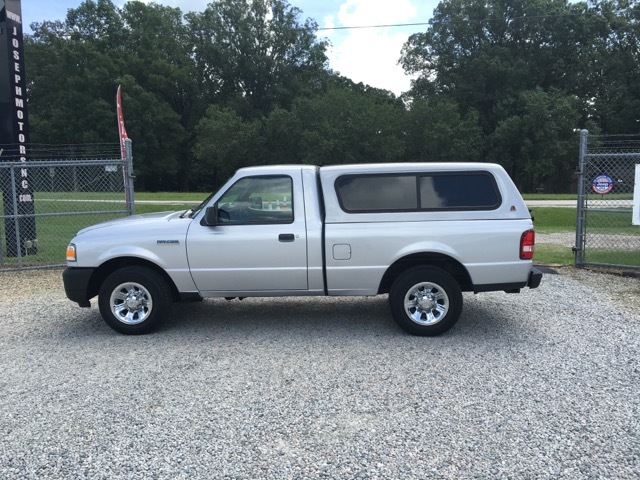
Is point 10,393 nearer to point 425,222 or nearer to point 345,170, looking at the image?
point 345,170

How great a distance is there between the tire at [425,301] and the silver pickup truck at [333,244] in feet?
0.04

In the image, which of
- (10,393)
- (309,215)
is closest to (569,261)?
(309,215)

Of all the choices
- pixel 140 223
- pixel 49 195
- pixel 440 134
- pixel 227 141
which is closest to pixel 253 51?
pixel 227 141

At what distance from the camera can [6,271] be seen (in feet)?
32.2

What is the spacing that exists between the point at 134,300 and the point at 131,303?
5cm

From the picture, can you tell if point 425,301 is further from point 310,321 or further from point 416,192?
point 310,321

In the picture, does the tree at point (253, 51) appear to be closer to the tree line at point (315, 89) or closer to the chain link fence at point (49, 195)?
the tree line at point (315, 89)

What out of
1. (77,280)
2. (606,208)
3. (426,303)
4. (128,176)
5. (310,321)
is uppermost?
(128,176)

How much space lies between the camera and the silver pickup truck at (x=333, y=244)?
5570 millimetres

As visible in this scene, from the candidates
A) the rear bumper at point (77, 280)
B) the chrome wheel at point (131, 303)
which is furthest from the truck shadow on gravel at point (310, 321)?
the rear bumper at point (77, 280)

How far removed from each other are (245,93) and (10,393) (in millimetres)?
55481

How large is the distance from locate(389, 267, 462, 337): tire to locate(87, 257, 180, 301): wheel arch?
2.44 meters

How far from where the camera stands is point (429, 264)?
5730mm

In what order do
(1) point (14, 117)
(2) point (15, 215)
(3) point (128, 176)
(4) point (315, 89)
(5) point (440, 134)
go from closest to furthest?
(2) point (15, 215), (3) point (128, 176), (1) point (14, 117), (5) point (440, 134), (4) point (315, 89)
